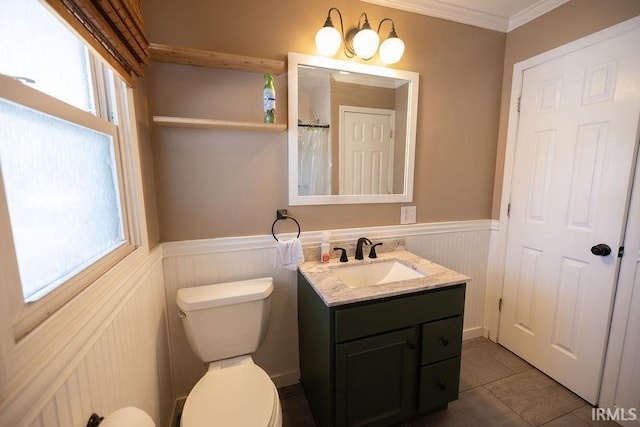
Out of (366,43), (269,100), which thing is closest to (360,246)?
(269,100)

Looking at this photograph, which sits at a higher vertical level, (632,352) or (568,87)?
(568,87)

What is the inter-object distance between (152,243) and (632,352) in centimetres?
247

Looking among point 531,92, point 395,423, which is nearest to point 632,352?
point 395,423

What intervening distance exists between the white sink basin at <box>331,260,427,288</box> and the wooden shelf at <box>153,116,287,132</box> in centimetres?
85

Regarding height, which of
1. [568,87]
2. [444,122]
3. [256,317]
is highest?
[568,87]

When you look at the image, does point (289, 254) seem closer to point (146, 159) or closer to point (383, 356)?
point (383, 356)

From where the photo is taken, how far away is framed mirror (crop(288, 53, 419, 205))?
1.51 metres

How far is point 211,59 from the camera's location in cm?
123

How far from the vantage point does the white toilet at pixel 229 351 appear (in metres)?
0.99

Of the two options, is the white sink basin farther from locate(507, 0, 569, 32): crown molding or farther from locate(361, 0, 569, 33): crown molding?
locate(507, 0, 569, 32): crown molding

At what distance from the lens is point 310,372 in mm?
1438

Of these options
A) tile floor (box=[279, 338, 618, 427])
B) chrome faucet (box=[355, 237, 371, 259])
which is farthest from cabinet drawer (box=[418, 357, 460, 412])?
chrome faucet (box=[355, 237, 371, 259])

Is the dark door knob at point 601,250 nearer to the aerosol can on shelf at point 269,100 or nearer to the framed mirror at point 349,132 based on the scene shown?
the framed mirror at point 349,132

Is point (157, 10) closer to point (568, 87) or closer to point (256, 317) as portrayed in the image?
point (256, 317)
